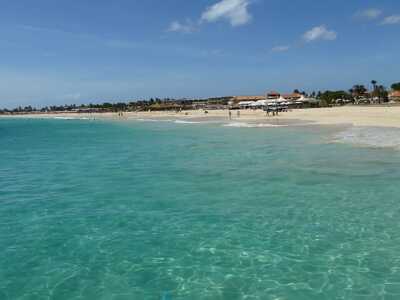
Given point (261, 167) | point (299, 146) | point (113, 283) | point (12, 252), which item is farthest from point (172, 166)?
point (113, 283)

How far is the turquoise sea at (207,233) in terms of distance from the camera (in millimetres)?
8016

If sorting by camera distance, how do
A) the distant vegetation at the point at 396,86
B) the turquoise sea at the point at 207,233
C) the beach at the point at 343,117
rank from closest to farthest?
the turquoise sea at the point at 207,233 < the beach at the point at 343,117 < the distant vegetation at the point at 396,86

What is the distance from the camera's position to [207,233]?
11.0 m

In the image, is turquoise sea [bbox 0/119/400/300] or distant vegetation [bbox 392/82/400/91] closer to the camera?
turquoise sea [bbox 0/119/400/300]

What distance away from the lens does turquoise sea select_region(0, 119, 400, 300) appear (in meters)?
8.02

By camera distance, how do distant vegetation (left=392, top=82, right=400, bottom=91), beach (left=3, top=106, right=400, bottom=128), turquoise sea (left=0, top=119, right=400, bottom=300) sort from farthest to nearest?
1. distant vegetation (left=392, top=82, right=400, bottom=91)
2. beach (left=3, top=106, right=400, bottom=128)
3. turquoise sea (left=0, top=119, right=400, bottom=300)

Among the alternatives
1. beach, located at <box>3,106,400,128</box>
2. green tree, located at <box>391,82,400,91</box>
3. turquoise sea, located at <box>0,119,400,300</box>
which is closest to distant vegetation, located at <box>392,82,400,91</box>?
green tree, located at <box>391,82,400,91</box>

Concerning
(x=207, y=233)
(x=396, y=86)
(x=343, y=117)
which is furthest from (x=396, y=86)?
(x=207, y=233)

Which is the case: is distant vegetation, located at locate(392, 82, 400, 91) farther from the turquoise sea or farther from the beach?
the turquoise sea

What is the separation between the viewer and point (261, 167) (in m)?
20.9

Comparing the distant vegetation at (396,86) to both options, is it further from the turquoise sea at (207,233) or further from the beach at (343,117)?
the turquoise sea at (207,233)

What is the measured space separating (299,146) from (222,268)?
21837 mm

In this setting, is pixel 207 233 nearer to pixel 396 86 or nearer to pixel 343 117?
pixel 343 117

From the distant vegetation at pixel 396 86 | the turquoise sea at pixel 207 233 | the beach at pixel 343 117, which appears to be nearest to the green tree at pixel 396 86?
the distant vegetation at pixel 396 86
